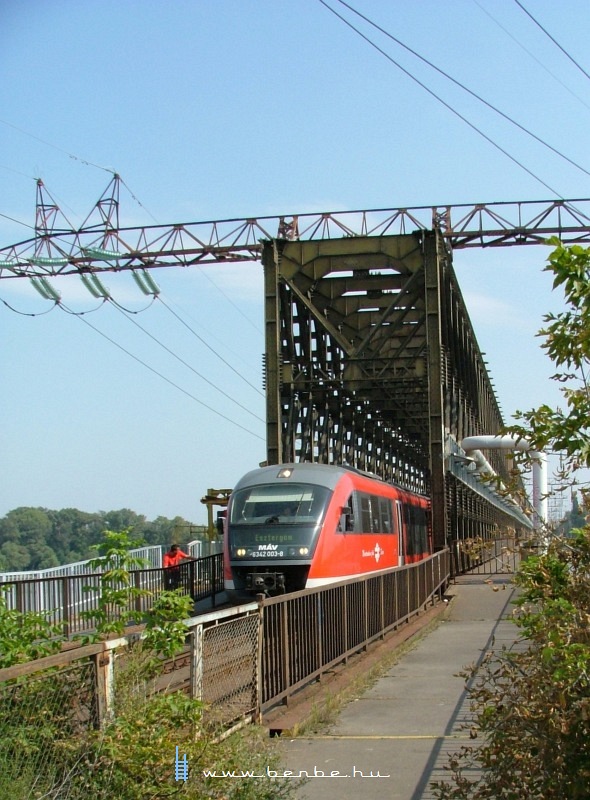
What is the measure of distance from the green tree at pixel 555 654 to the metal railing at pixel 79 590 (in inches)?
321

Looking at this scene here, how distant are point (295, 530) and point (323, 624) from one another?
6659 mm

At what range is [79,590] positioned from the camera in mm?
20188

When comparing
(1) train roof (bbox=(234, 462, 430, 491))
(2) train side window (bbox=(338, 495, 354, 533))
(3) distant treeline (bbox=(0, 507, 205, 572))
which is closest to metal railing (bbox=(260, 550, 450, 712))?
(2) train side window (bbox=(338, 495, 354, 533))

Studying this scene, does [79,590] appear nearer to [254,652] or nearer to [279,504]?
[279,504]

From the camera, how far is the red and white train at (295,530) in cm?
1964

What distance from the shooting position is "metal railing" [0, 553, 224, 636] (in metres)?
17.2

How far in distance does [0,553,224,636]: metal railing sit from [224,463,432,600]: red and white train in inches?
62.3

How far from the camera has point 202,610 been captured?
79.6 feet

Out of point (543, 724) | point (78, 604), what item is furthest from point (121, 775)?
point (78, 604)
